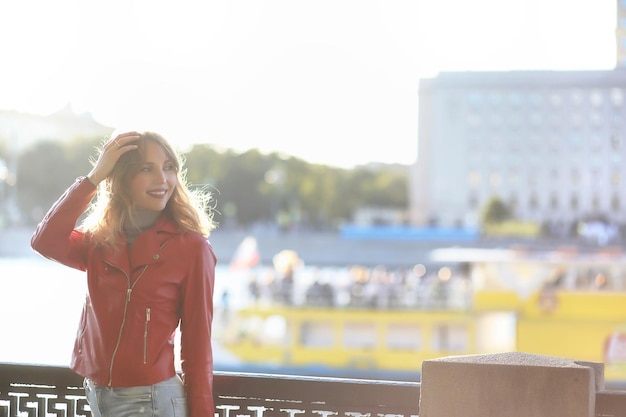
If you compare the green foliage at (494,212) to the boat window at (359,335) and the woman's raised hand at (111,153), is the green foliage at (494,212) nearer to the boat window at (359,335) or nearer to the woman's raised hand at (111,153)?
the boat window at (359,335)

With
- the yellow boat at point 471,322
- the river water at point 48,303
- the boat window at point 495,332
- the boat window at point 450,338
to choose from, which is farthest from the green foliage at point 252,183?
the boat window at point 450,338

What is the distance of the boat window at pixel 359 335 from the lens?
14367 millimetres

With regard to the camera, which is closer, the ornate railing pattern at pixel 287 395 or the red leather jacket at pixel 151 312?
the red leather jacket at pixel 151 312

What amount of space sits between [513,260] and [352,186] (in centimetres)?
3906

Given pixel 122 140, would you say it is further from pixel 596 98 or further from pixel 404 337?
pixel 596 98

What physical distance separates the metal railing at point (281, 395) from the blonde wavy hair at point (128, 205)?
53cm

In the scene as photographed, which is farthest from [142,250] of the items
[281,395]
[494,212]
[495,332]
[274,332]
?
[494,212]

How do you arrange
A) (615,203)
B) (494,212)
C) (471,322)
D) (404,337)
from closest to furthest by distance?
(471,322) → (404,337) → (615,203) → (494,212)

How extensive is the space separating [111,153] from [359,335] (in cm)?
1283

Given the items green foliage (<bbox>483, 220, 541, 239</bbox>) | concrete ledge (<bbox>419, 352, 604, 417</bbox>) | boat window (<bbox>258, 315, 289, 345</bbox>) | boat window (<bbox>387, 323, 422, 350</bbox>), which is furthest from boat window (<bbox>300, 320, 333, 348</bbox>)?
green foliage (<bbox>483, 220, 541, 239</bbox>)

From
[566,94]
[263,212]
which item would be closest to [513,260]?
[566,94]

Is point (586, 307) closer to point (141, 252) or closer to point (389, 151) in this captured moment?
point (141, 252)

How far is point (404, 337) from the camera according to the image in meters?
14.4

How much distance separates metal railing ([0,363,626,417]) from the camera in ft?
7.38
